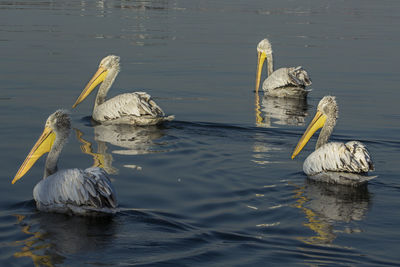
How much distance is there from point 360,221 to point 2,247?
11.8ft

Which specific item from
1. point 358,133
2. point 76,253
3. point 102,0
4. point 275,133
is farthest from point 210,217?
point 102,0

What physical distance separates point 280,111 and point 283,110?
0.46 feet

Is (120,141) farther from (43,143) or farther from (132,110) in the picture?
(43,143)

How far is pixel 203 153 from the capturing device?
9.53 metres

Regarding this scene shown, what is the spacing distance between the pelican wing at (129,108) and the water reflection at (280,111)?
72.8 inches

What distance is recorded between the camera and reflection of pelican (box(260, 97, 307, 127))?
1201cm

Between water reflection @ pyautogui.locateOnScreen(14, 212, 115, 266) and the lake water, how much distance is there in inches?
0.7

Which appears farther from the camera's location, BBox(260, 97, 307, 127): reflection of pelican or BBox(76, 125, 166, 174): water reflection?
BBox(260, 97, 307, 127): reflection of pelican

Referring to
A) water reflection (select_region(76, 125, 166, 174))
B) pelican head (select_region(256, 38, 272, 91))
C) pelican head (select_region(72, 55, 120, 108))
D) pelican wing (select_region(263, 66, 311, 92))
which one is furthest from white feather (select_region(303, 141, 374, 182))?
pelican head (select_region(256, 38, 272, 91))


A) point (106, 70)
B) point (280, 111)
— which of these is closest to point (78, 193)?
point (106, 70)

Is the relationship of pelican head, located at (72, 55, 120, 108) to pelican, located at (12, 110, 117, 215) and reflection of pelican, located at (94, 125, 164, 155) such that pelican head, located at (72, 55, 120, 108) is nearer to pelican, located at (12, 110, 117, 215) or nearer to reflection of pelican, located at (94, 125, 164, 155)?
reflection of pelican, located at (94, 125, 164, 155)

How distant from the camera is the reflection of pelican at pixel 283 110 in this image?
1201 cm

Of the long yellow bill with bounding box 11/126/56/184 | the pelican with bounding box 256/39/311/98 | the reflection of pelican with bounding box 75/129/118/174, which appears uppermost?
the pelican with bounding box 256/39/311/98

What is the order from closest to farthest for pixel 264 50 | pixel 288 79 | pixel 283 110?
1. pixel 283 110
2. pixel 288 79
3. pixel 264 50
